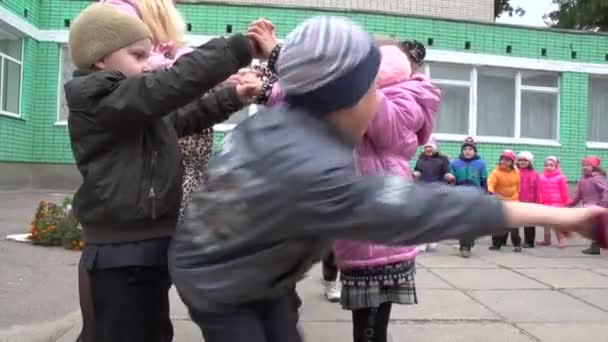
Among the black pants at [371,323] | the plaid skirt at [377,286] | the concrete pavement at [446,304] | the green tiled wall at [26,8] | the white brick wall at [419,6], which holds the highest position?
the white brick wall at [419,6]

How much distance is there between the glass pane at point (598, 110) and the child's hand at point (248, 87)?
59.6ft

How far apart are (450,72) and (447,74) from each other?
0.09 meters

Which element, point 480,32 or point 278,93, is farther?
point 480,32

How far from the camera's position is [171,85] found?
213 centimetres

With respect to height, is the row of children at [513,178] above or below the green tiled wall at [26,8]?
below

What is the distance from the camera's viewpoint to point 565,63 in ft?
60.2

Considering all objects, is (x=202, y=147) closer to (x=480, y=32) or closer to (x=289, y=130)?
(x=289, y=130)

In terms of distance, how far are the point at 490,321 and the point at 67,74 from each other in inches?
552

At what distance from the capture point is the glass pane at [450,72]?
704 inches

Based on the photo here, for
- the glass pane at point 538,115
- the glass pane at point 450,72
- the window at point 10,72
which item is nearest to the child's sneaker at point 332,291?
the window at point 10,72

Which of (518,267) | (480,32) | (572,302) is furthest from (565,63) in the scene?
(572,302)

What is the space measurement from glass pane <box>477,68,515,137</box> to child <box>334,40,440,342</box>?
52.2 feet

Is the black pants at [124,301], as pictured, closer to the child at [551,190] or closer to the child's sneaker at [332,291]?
the child's sneaker at [332,291]

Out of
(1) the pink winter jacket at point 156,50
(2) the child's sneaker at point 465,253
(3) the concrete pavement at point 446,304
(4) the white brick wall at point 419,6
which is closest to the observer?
(1) the pink winter jacket at point 156,50
